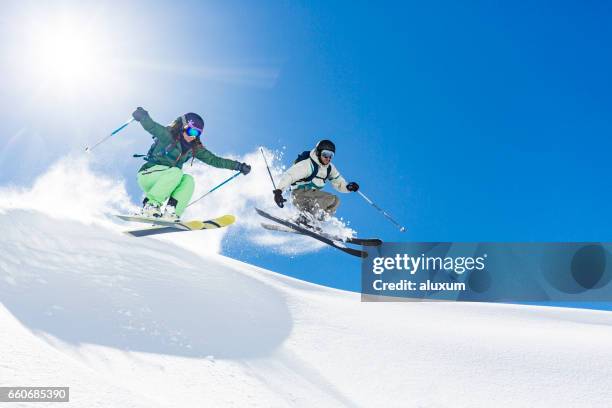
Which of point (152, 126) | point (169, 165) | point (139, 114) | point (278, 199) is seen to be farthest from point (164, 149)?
point (278, 199)

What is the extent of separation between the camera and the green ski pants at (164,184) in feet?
32.9

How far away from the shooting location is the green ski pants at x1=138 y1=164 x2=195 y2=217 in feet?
32.9

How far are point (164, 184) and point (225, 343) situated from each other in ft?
12.1

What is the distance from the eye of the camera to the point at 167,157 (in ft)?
32.9

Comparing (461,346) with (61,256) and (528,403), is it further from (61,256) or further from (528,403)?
(61,256)

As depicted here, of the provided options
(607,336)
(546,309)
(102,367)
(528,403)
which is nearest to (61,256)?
(102,367)

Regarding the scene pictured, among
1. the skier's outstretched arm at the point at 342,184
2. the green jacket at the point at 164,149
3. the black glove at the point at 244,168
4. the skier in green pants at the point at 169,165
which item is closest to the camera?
the green jacket at the point at 164,149

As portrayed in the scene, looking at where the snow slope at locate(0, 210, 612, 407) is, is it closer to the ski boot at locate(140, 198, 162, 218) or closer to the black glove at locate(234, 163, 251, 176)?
the ski boot at locate(140, 198, 162, 218)

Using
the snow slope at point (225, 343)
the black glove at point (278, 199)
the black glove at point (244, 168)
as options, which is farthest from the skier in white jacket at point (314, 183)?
the snow slope at point (225, 343)

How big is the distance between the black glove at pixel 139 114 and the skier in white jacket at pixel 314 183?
3.50 m

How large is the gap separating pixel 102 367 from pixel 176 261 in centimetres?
602

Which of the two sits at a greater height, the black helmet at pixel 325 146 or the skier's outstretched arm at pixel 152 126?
the black helmet at pixel 325 146

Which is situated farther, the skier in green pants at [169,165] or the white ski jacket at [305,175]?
the white ski jacket at [305,175]

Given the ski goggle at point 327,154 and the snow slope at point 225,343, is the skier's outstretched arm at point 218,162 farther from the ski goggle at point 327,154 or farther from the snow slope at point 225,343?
the snow slope at point 225,343
